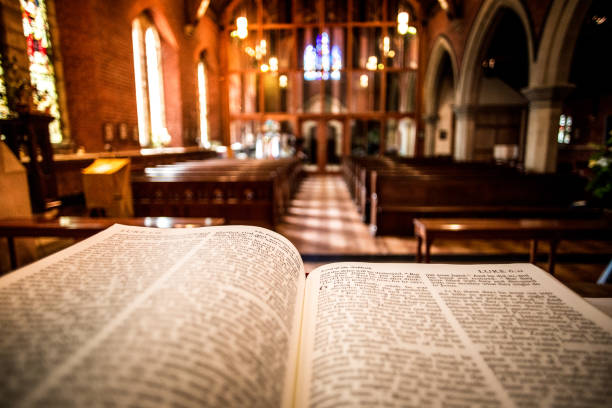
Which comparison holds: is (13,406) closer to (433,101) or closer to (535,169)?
(535,169)

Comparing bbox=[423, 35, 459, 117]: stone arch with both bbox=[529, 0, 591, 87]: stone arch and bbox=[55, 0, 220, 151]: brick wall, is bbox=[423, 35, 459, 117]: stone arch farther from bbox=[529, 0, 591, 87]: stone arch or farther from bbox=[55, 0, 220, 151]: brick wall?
bbox=[55, 0, 220, 151]: brick wall

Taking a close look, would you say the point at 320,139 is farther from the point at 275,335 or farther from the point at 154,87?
the point at 275,335

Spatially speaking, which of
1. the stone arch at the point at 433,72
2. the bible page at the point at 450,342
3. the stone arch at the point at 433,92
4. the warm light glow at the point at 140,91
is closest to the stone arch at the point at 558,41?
the stone arch at the point at 433,72

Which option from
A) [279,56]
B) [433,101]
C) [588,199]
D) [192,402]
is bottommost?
[588,199]

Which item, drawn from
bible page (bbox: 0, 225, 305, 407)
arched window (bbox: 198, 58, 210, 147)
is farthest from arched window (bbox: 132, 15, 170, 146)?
bible page (bbox: 0, 225, 305, 407)

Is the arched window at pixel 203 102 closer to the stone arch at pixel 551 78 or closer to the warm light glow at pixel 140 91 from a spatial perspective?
the warm light glow at pixel 140 91

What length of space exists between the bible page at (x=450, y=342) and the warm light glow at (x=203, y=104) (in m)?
12.0

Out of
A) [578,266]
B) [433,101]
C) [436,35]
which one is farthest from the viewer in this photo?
[433,101]

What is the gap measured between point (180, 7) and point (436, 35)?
854 cm

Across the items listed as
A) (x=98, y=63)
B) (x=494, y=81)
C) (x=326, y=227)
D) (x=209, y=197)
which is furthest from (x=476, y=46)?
(x=98, y=63)

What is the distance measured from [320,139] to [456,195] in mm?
9468

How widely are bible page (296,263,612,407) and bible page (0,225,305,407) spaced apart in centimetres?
A: 7

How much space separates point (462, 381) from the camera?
22.6 inches

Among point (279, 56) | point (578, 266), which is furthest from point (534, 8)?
point (279, 56)
